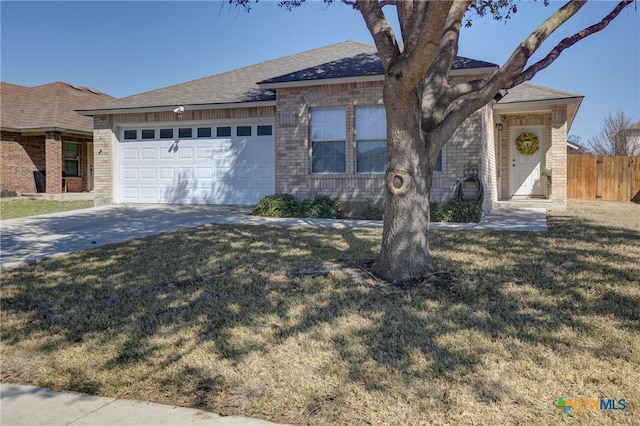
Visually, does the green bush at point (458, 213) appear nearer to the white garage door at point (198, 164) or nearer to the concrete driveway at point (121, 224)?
Answer: the concrete driveway at point (121, 224)

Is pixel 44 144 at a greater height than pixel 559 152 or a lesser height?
greater

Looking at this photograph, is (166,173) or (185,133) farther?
(166,173)

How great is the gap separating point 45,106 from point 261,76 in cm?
1219

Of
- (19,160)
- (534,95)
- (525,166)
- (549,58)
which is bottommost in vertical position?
(525,166)

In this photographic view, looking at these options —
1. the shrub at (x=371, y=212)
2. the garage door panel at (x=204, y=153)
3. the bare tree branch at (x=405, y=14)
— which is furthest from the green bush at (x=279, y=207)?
the bare tree branch at (x=405, y=14)

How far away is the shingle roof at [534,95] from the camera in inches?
538

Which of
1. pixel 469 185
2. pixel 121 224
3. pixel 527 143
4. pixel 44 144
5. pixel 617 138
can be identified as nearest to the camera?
pixel 121 224

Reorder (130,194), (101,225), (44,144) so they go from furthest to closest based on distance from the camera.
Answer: (44,144), (130,194), (101,225)

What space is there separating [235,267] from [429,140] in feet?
9.74

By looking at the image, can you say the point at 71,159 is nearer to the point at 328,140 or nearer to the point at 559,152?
the point at 328,140

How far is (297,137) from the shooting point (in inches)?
511

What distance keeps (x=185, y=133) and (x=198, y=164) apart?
1126 mm

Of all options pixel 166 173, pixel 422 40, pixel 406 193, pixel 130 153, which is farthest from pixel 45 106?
pixel 422 40

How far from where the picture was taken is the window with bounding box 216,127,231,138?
1509cm
